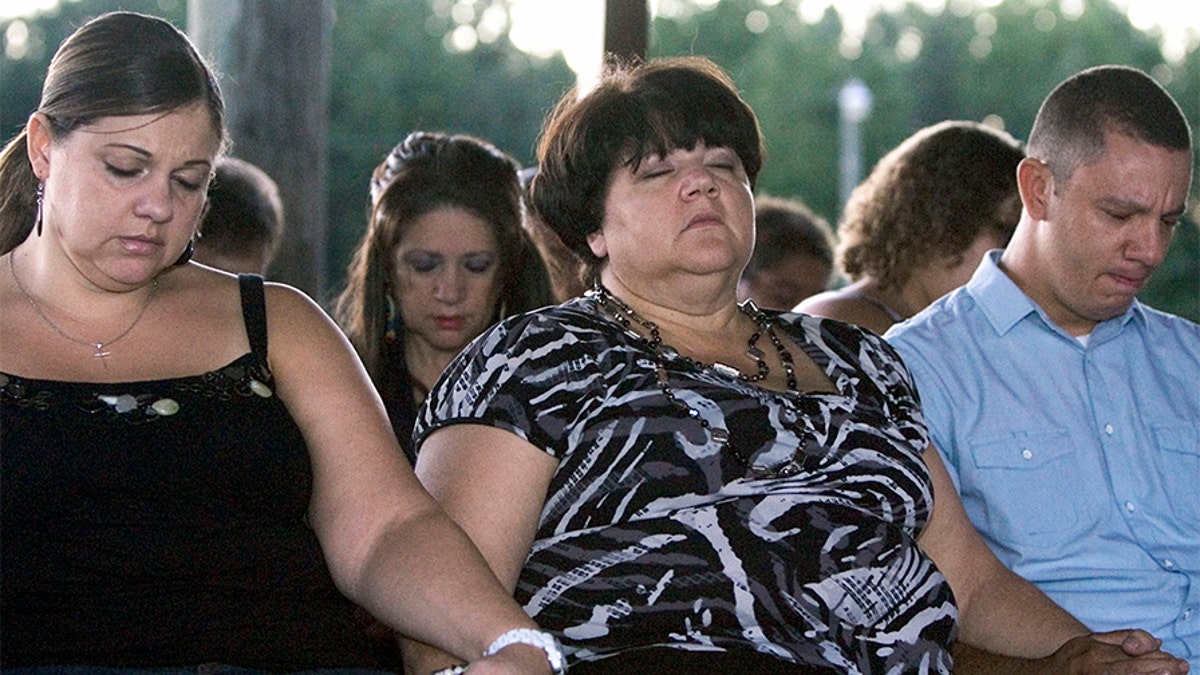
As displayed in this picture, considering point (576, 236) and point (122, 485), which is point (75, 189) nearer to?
point (122, 485)

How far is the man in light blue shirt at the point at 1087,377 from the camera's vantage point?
2.92 metres

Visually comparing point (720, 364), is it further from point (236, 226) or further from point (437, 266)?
point (236, 226)

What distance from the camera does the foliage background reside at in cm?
2345

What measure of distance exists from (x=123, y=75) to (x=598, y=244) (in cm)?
86

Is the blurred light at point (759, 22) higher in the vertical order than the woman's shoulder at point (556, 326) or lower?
lower

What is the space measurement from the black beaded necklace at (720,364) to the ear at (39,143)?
2.95ft

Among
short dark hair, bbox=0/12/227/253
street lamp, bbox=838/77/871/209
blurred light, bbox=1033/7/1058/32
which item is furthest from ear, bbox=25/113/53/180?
blurred light, bbox=1033/7/1058/32

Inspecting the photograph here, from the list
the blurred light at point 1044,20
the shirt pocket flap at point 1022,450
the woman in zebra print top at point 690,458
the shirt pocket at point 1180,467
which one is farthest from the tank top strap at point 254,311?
the blurred light at point 1044,20

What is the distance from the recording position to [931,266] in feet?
13.2

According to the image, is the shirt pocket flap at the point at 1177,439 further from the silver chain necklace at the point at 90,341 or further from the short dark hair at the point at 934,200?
the silver chain necklace at the point at 90,341

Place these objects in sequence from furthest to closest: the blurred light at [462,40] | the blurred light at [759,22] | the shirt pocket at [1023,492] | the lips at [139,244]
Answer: the blurred light at [759,22] < the blurred light at [462,40] < the shirt pocket at [1023,492] < the lips at [139,244]

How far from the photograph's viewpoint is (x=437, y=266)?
3.62 meters

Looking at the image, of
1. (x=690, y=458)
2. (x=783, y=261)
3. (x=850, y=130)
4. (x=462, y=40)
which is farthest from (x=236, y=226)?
(x=462, y=40)

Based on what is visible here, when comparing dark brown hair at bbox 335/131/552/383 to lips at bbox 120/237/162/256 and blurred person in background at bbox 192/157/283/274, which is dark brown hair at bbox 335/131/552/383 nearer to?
blurred person in background at bbox 192/157/283/274
